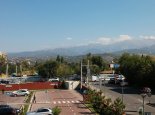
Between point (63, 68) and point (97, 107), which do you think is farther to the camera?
point (63, 68)

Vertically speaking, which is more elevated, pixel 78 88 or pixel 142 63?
pixel 142 63

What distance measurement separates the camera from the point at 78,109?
1928 inches

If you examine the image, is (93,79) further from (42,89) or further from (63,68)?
(42,89)

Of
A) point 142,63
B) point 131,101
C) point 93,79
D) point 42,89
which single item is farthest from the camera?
point 93,79

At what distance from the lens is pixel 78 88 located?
86.6m

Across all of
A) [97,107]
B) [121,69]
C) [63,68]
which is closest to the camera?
[97,107]

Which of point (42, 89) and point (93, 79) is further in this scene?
point (93, 79)

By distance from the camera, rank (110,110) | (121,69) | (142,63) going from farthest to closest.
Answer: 1. (121,69)
2. (142,63)
3. (110,110)

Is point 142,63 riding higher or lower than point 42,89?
higher

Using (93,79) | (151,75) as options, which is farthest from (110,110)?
(93,79)

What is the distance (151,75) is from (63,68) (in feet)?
177

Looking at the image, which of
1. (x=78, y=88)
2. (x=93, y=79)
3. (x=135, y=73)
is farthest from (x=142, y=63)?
(x=93, y=79)

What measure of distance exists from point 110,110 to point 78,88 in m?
47.8

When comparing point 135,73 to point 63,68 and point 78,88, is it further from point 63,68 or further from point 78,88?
point 63,68
